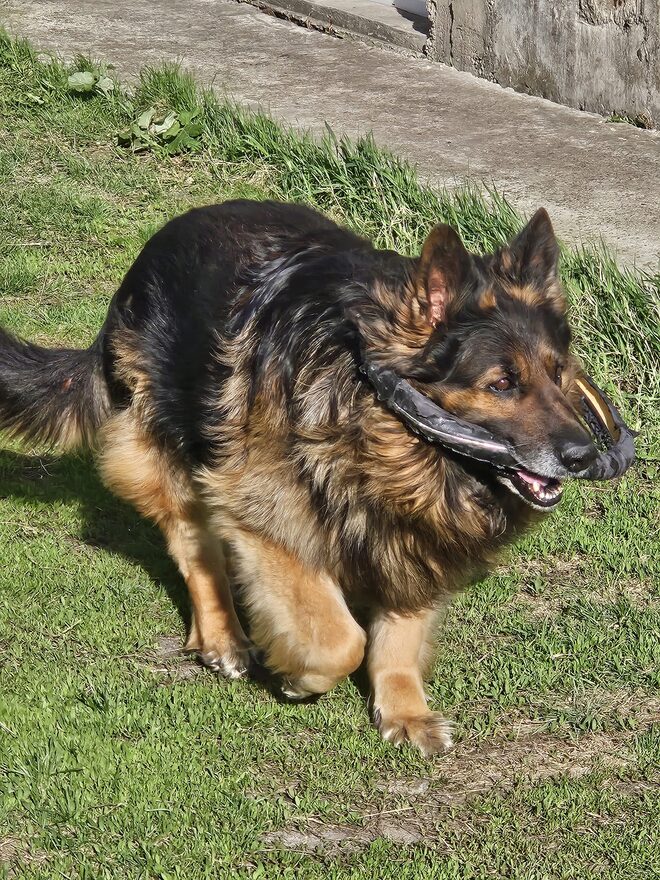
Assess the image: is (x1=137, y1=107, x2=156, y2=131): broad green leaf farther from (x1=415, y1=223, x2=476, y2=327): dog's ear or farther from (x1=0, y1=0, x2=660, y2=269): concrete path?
(x1=415, y1=223, x2=476, y2=327): dog's ear

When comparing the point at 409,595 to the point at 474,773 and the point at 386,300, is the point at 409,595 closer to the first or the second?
the point at 474,773

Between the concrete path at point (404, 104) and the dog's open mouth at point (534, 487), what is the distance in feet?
10.1

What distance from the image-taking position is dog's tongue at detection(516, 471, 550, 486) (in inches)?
139

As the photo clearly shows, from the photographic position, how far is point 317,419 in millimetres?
3693

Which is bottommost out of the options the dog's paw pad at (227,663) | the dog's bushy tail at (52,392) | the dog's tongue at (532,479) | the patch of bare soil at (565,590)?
the dog's paw pad at (227,663)

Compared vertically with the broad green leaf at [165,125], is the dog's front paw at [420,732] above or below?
above

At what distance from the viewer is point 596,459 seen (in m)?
3.48

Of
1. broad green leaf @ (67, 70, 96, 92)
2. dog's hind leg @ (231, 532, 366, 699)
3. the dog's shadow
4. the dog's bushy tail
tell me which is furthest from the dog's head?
broad green leaf @ (67, 70, 96, 92)

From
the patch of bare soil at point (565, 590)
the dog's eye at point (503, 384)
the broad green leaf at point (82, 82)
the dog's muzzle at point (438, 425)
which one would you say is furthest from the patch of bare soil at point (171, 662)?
the broad green leaf at point (82, 82)

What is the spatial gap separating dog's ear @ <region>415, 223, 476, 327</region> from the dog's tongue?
0.53m

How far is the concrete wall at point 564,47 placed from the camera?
311 inches

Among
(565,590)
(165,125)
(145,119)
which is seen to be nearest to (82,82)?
(145,119)

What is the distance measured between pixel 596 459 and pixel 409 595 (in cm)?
86

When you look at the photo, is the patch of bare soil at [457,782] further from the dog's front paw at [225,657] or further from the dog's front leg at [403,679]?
the dog's front paw at [225,657]
